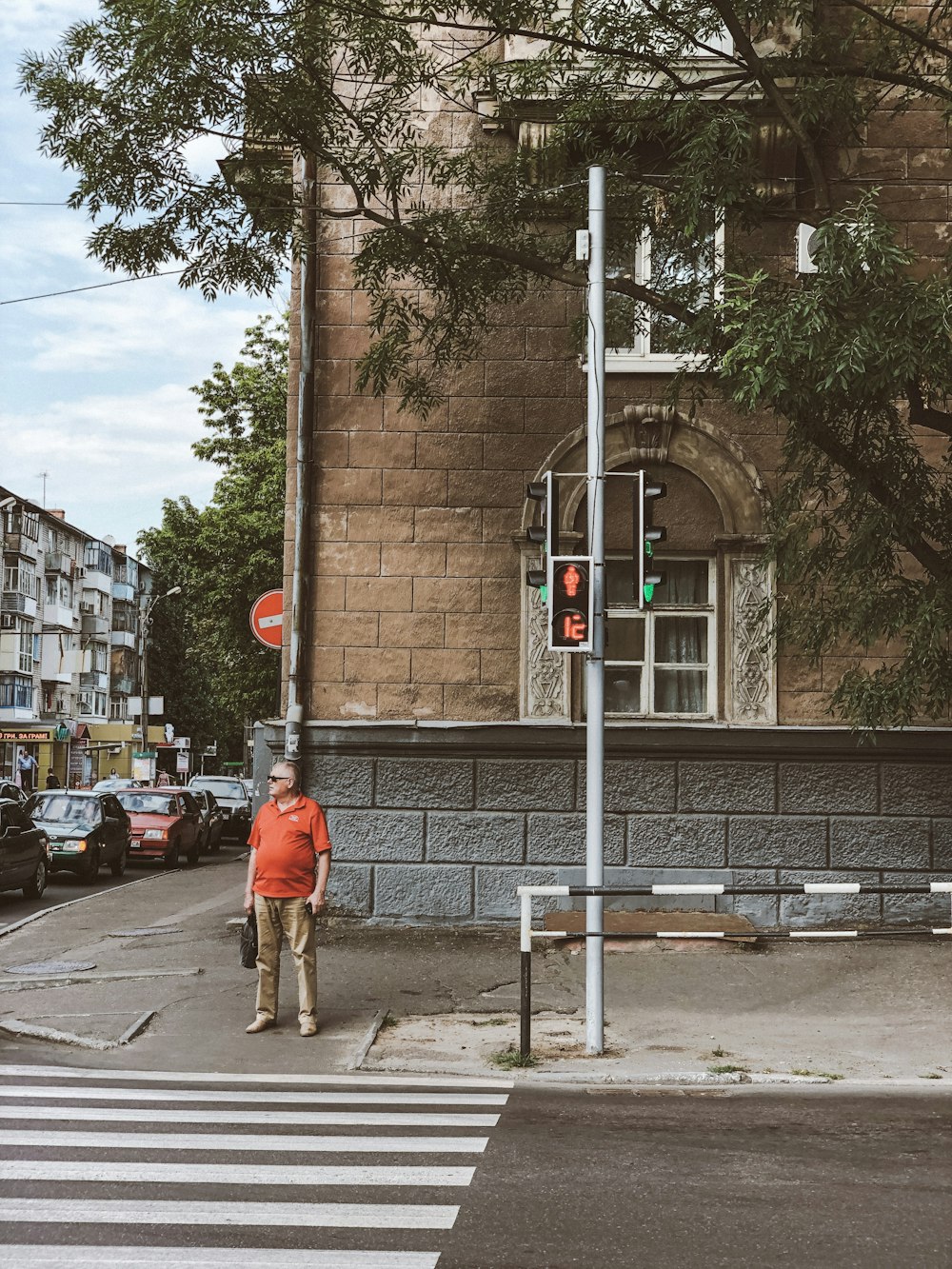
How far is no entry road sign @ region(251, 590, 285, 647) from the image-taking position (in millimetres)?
16750

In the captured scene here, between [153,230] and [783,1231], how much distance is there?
33.9 feet

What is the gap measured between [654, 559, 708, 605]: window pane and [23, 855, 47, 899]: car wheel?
10846 millimetres

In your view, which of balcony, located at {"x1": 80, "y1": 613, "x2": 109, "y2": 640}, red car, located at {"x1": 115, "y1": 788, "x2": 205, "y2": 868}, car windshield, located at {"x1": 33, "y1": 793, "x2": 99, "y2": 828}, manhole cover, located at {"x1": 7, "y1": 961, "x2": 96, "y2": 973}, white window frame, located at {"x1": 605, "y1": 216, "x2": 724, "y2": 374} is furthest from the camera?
balcony, located at {"x1": 80, "y1": 613, "x2": 109, "y2": 640}

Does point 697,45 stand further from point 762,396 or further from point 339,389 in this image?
point 339,389

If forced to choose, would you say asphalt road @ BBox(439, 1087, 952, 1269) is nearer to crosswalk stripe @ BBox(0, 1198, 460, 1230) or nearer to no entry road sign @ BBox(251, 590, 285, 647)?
crosswalk stripe @ BBox(0, 1198, 460, 1230)

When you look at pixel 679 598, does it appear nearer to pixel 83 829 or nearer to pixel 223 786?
pixel 83 829

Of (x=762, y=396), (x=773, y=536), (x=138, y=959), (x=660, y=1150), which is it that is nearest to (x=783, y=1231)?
(x=660, y=1150)

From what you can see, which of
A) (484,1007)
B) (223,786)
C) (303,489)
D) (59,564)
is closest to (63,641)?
(59,564)

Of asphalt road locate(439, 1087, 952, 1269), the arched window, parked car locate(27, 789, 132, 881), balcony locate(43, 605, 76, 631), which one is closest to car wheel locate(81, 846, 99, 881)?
parked car locate(27, 789, 132, 881)

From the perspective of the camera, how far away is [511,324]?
14914 mm

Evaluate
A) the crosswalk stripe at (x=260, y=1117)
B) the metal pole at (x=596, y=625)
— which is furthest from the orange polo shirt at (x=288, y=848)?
the crosswalk stripe at (x=260, y=1117)

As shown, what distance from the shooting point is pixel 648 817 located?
1437 centimetres

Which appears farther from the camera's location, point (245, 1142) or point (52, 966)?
point (52, 966)

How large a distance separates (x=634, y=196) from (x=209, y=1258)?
Answer: 10.5 metres
